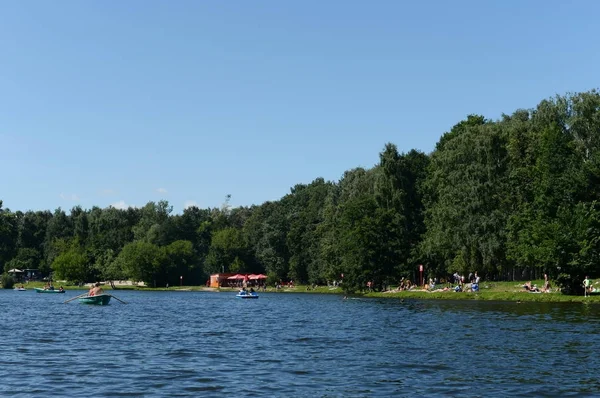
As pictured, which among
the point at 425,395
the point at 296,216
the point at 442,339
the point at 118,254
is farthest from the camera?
the point at 118,254

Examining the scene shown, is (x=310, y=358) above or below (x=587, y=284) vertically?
below

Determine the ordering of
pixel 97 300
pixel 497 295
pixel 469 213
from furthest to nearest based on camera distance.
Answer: pixel 469 213 → pixel 97 300 → pixel 497 295

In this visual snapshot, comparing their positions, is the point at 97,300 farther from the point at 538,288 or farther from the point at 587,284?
the point at 587,284

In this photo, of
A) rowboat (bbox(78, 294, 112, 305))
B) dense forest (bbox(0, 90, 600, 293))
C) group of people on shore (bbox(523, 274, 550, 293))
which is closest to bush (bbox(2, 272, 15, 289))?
dense forest (bbox(0, 90, 600, 293))

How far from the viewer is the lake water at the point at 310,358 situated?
76.6 feet

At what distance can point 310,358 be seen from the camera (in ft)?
101

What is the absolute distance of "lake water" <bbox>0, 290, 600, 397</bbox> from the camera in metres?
23.4

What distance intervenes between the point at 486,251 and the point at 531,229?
1323 centimetres

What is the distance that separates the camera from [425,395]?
867 inches

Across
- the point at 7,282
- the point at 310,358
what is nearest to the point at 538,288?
the point at 310,358

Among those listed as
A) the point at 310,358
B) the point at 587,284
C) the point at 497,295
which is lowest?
the point at 310,358

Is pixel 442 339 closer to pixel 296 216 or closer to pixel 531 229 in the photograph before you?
pixel 531 229

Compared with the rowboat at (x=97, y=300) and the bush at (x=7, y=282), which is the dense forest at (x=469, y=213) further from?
the rowboat at (x=97, y=300)

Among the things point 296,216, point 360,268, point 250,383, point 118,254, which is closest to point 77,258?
point 118,254
